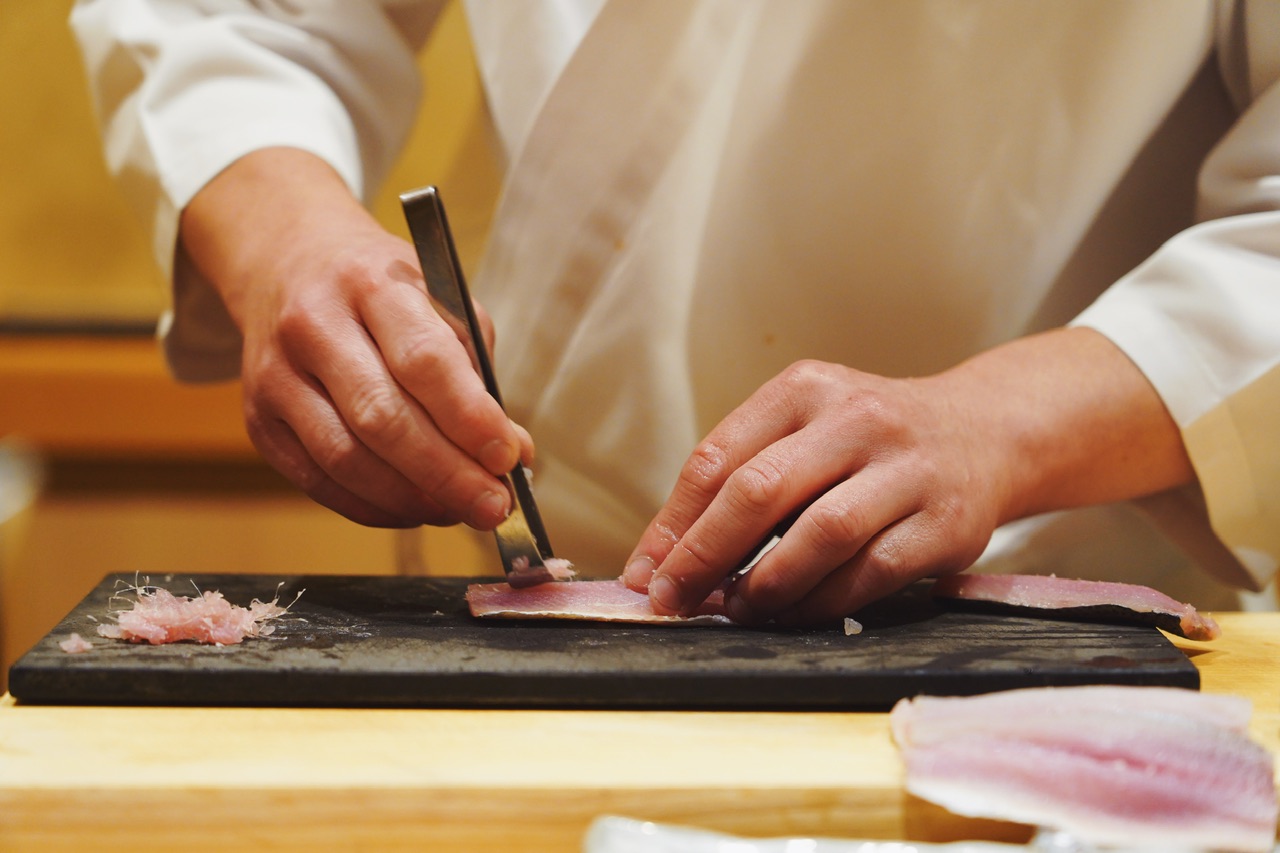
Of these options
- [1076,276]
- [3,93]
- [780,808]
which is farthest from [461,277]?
[3,93]

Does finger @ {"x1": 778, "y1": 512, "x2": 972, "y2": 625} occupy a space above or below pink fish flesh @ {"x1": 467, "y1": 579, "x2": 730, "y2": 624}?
above

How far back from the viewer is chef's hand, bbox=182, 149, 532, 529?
981 millimetres

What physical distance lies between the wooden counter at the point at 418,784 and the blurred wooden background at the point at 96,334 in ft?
6.11

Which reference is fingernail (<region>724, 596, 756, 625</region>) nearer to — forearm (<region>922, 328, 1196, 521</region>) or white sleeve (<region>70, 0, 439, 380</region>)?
forearm (<region>922, 328, 1196, 521</region>)

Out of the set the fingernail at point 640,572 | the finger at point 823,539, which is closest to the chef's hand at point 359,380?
the fingernail at point 640,572

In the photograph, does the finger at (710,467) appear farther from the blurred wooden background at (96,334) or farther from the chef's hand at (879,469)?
the blurred wooden background at (96,334)

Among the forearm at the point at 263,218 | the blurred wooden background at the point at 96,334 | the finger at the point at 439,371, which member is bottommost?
the blurred wooden background at the point at 96,334

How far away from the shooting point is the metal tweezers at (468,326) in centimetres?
94

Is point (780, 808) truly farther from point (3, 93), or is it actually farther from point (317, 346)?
point (3, 93)

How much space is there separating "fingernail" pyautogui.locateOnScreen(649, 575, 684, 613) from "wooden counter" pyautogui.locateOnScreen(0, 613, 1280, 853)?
187mm

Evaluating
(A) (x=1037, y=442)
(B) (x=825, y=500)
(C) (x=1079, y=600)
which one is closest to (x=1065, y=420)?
(A) (x=1037, y=442)

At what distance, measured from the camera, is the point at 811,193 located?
4.14ft

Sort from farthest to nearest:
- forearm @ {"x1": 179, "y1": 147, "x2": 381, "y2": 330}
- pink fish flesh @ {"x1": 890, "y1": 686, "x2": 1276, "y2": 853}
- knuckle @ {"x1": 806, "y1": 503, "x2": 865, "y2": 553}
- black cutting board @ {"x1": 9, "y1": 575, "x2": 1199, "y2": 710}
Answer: forearm @ {"x1": 179, "y1": 147, "x2": 381, "y2": 330}, knuckle @ {"x1": 806, "y1": 503, "x2": 865, "y2": 553}, black cutting board @ {"x1": 9, "y1": 575, "x2": 1199, "y2": 710}, pink fish flesh @ {"x1": 890, "y1": 686, "x2": 1276, "y2": 853}

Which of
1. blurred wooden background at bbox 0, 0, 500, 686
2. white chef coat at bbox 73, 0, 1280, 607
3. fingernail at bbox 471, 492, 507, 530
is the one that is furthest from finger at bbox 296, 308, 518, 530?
blurred wooden background at bbox 0, 0, 500, 686
